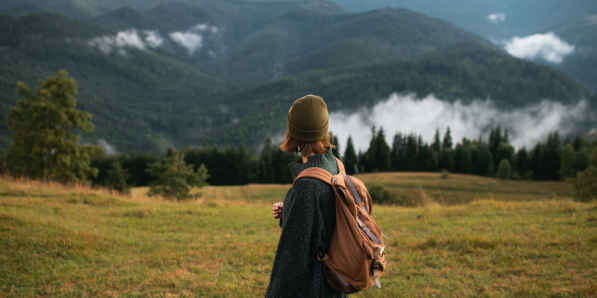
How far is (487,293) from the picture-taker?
218 inches

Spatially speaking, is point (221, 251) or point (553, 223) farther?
point (553, 223)

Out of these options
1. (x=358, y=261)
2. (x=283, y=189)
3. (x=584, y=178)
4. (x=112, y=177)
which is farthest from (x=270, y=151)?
(x=358, y=261)

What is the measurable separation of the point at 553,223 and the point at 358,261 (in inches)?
361

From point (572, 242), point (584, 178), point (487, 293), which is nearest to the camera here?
point (487, 293)

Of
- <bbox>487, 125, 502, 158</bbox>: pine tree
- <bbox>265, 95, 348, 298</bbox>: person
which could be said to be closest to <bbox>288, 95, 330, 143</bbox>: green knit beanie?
<bbox>265, 95, 348, 298</bbox>: person

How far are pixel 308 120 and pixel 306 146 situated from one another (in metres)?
0.26

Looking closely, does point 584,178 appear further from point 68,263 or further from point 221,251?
point 68,263

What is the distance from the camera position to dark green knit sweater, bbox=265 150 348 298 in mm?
2471

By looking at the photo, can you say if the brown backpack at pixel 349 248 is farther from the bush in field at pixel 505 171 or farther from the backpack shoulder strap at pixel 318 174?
the bush in field at pixel 505 171

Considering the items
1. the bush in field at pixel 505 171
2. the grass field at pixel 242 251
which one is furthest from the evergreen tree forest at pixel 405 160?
the grass field at pixel 242 251

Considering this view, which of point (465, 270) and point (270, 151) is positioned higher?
point (270, 151)

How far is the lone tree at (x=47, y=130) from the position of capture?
23.2m

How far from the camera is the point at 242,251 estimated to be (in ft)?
26.1

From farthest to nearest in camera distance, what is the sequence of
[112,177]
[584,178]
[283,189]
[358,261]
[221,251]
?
[283,189]
[112,177]
[584,178]
[221,251]
[358,261]
